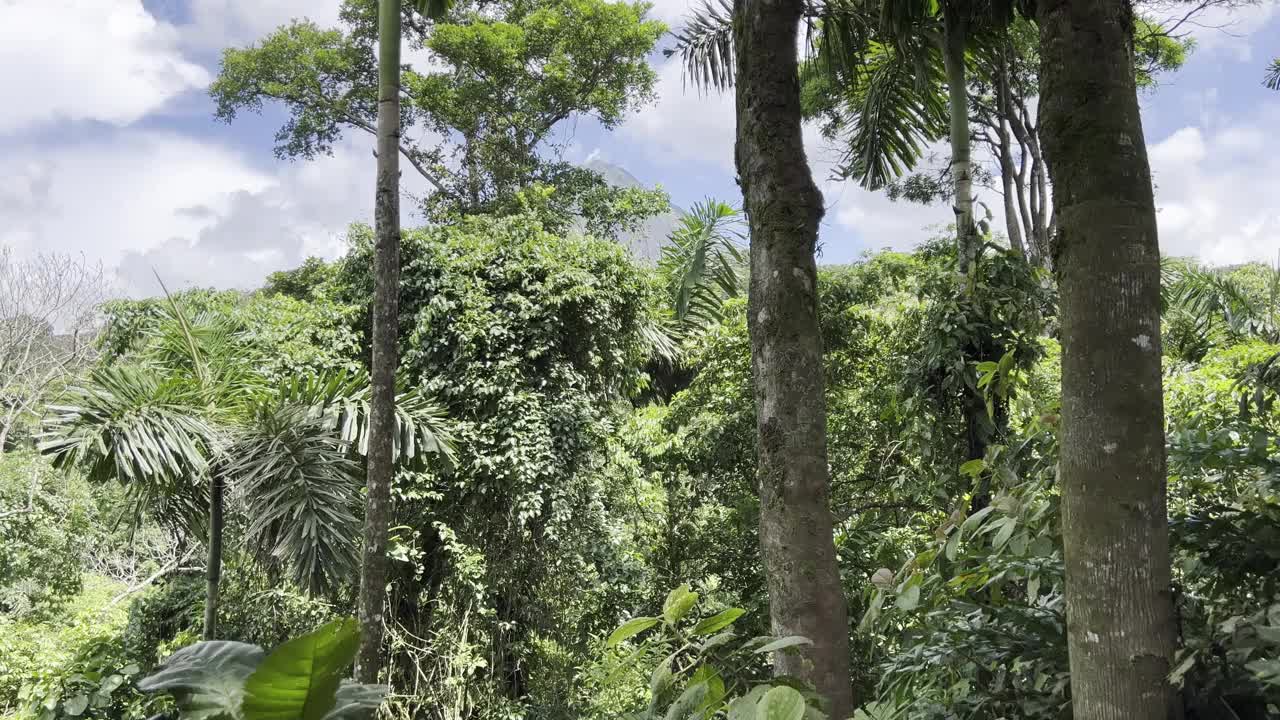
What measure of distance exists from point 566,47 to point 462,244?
27.3 feet

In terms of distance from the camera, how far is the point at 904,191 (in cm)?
1609

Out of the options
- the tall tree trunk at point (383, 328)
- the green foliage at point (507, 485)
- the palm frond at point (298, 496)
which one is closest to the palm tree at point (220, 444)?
the palm frond at point (298, 496)

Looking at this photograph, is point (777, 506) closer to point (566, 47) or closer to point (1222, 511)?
point (1222, 511)

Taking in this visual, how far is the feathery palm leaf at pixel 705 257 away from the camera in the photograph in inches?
337

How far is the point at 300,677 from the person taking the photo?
0.87m

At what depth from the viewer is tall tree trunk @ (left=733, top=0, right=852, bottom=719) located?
234 cm

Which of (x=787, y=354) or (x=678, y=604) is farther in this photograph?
(x=787, y=354)

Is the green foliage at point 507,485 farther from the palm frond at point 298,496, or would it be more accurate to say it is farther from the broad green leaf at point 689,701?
the broad green leaf at point 689,701

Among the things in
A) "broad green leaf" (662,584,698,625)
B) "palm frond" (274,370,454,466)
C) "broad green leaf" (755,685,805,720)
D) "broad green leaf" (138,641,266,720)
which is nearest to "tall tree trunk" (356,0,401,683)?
"palm frond" (274,370,454,466)

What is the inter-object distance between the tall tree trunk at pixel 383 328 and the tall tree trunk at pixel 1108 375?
4.81 m

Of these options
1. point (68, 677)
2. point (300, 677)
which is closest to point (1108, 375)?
point (300, 677)

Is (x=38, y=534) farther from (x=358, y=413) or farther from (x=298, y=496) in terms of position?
(x=298, y=496)

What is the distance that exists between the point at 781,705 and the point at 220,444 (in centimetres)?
682

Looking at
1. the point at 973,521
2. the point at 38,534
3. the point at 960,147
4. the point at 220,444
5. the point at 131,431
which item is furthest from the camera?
the point at 38,534
